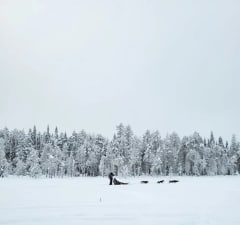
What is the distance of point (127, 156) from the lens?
93312 millimetres

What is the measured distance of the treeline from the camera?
311 feet

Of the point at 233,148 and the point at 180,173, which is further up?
the point at 233,148

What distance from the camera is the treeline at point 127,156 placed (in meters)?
94.8

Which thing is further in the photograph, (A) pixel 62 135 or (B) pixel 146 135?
(A) pixel 62 135

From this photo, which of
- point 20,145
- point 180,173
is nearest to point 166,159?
point 180,173

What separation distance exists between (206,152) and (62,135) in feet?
191

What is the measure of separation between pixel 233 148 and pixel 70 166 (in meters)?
58.9

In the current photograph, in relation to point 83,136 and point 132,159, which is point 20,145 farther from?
point 132,159

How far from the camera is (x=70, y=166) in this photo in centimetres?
10512

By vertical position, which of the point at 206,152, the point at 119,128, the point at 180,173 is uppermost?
the point at 119,128
